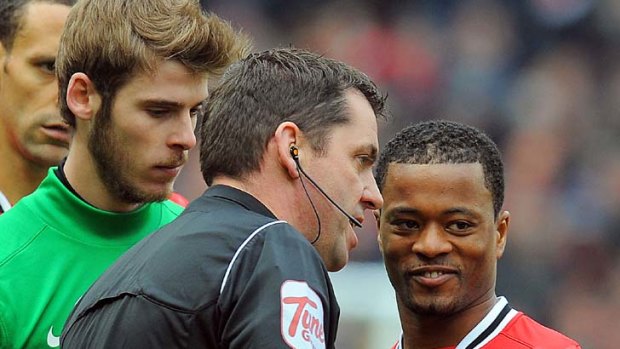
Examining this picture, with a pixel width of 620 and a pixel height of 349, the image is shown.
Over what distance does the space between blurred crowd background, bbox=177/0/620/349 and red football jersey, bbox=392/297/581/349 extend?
400 centimetres

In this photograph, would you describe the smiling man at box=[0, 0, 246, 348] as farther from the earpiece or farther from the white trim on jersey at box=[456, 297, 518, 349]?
the white trim on jersey at box=[456, 297, 518, 349]

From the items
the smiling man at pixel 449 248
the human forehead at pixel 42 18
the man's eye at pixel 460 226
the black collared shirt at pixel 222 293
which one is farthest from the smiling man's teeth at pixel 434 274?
the human forehead at pixel 42 18

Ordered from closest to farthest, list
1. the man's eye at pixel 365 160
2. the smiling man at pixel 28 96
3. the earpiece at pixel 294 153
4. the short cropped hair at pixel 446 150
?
the earpiece at pixel 294 153
the man's eye at pixel 365 160
the short cropped hair at pixel 446 150
the smiling man at pixel 28 96

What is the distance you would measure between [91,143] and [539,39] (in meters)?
6.33

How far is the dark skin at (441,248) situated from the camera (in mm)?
3475

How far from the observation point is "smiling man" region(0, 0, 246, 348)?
3.30 m

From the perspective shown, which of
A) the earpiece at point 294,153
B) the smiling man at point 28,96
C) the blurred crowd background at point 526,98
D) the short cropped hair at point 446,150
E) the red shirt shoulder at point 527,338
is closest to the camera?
the earpiece at point 294,153

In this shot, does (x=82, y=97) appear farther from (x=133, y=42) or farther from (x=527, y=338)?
(x=527, y=338)

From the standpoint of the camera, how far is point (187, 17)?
3500 millimetres

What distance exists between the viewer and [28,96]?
401cm

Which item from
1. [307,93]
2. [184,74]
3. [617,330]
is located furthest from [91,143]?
[617,330]

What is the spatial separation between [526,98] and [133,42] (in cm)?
590

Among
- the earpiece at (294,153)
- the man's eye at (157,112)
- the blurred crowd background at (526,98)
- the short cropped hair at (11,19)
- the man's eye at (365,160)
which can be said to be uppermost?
the blurred crowd background at (526,98)

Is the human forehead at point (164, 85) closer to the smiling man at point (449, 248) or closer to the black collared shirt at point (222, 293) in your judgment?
the smiling man at point (449, 248)
